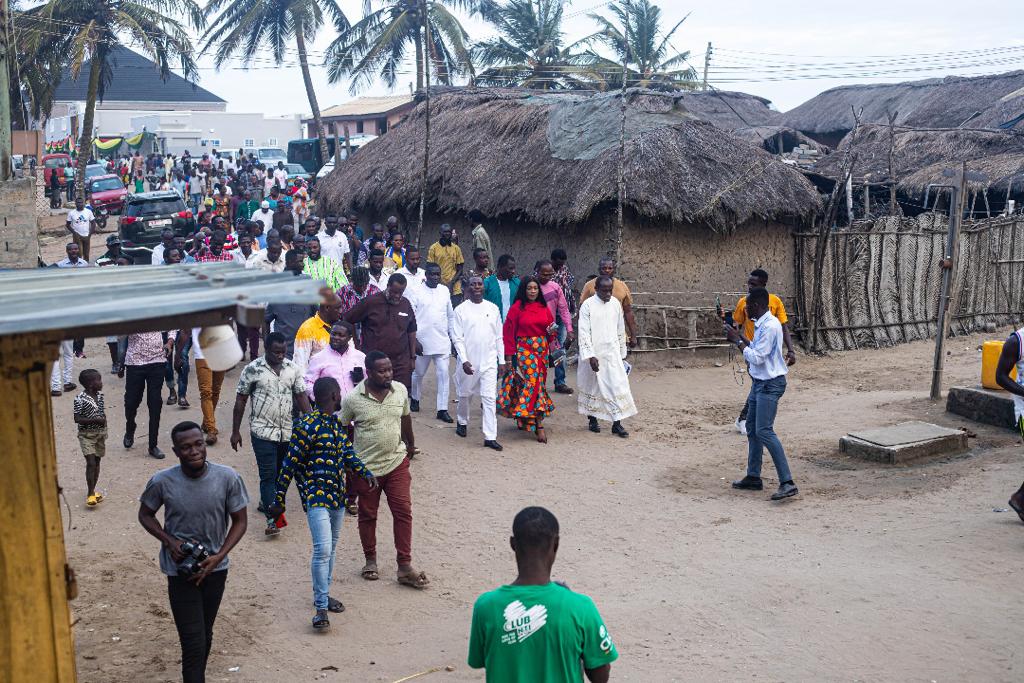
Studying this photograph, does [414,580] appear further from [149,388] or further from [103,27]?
[103,27]

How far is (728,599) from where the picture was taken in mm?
6652

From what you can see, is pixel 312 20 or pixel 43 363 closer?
pixel 43 363

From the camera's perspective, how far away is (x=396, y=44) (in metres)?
36.2

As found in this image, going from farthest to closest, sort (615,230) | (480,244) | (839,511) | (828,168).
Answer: (828,168)
(480,244)
(615,230)
(839,511)

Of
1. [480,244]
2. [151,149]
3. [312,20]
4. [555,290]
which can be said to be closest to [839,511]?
[555,290]

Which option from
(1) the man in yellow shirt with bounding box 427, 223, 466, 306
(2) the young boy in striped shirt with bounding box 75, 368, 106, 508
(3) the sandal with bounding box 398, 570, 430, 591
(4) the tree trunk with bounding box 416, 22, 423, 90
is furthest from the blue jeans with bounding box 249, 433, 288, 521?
(4) the tree trunk with bounding box 416, 22, 423, 90

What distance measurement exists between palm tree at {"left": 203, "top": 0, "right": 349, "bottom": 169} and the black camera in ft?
105

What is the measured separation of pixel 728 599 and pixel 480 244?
9.65m

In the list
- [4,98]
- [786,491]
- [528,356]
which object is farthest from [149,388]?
[786,491]

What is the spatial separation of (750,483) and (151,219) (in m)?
19.4

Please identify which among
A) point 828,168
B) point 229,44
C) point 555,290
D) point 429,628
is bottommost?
point 429,628

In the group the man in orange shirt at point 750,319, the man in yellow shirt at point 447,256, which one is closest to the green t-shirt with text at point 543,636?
the man in orange shirt at point 750,319

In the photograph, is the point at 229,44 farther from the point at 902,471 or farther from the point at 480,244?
the point at 902,471

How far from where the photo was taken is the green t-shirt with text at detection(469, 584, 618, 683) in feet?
11.3
